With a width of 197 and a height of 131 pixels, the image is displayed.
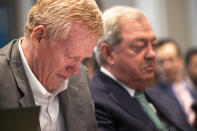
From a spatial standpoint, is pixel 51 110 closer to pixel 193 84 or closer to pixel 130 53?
pixel 130 53

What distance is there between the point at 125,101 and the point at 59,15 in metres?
0.91

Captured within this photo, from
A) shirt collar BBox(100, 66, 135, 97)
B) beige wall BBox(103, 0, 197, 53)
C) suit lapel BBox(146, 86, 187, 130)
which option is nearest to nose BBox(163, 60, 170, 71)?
beige wall BBox(103, 0, 197, 53)

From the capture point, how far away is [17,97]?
1688 millimetres

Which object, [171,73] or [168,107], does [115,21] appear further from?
[171,73]

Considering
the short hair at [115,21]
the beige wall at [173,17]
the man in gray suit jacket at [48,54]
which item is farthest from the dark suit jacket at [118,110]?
the beige wall at [173,17]

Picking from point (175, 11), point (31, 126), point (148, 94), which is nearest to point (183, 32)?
point (175, 11)

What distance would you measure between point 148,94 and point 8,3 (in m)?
2.95

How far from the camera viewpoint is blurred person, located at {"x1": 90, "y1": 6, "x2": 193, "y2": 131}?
246 centimetres

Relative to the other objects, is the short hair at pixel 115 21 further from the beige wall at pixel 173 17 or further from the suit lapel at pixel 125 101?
the beige wall at pixel 173 17

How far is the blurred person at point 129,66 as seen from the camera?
2465 mm

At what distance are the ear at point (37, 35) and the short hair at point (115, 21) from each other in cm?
82

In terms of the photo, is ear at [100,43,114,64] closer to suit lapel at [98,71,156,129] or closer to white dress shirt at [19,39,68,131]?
suit lapel at [98,71,156,129]

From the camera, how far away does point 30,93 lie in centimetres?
173

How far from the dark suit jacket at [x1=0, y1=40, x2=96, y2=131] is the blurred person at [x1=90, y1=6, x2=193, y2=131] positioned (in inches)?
14.8
